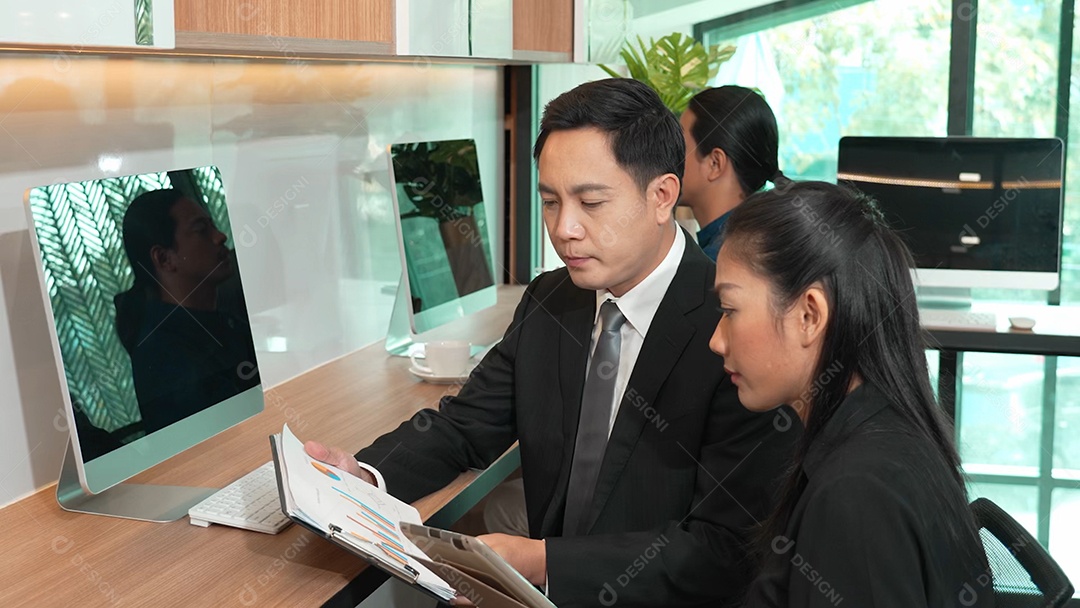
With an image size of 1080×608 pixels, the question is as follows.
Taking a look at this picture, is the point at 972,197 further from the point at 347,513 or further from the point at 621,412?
the point at 347,513

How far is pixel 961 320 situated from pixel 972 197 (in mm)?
418

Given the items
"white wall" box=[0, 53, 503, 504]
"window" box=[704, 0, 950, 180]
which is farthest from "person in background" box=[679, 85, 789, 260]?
"white wall" box=[0, 53, 503, 504]

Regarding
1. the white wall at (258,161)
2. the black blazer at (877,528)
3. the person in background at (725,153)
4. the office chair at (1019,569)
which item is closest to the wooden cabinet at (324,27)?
the white wall at (258,161)

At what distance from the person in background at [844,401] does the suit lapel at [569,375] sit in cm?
45

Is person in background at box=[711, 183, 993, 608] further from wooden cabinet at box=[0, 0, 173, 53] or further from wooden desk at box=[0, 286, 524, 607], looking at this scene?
wooden cabinet at box=[0, 0, 173, 53]

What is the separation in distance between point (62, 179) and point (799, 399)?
1.29 m

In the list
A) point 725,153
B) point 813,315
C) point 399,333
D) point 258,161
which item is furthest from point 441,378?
point 813,315

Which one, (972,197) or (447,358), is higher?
(972,197)

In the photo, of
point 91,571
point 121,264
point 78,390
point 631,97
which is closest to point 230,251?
point 121,264

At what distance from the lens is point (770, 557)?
4.08ft

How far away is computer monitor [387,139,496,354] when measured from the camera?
99.1 inches

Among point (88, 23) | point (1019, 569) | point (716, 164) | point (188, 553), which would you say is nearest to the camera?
point (1019, 569)

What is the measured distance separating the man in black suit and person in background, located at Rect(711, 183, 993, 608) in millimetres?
256

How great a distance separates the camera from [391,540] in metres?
1.39
